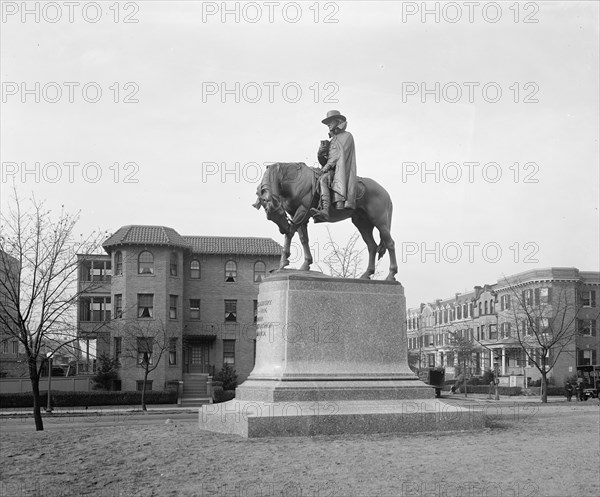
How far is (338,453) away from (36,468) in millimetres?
3879

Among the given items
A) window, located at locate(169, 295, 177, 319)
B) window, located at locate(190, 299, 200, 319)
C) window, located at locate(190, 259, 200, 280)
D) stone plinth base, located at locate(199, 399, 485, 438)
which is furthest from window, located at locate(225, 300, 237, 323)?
stone plinth base, located at locate(199, 399, 485, 438)

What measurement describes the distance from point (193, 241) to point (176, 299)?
6.08 m

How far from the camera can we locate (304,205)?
15242 millimetres

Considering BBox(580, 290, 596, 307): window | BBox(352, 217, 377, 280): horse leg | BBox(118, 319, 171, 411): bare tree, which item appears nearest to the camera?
BBox(352, 217, 377, 280): horse leg

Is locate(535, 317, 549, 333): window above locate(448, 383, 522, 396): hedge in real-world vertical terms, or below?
above

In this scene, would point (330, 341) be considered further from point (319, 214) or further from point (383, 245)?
point (383, 245)

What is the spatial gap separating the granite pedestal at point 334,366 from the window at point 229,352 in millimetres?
44474

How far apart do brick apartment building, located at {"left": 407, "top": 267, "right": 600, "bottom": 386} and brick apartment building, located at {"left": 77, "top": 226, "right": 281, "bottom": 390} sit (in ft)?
65.1

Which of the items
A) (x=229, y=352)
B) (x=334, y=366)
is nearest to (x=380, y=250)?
(x=334, y=366)

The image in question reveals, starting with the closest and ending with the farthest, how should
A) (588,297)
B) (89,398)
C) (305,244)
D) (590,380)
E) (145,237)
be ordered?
1. (305,244)
2. (89,398)
3. (590,380)
4. (145,237)
5. (588,297)

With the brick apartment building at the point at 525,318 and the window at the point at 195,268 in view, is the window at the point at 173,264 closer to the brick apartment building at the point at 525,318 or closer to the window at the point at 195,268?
the window at the point at 195,268

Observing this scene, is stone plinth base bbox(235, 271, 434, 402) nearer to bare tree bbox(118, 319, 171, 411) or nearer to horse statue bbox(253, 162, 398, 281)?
horse statue bbox(253, 162, 398, 281)

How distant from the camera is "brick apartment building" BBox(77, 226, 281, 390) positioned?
53875 millimetres

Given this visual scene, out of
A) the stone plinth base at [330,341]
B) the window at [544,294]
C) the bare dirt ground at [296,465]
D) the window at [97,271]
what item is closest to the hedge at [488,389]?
the window at [544,294]
